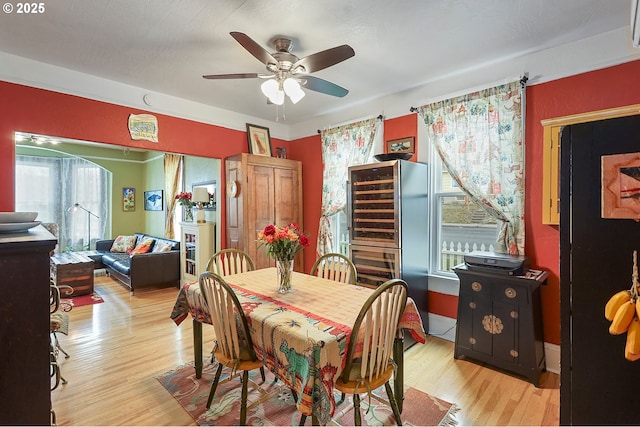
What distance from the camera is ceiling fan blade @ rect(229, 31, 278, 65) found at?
1.76 metres

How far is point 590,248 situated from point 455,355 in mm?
2295

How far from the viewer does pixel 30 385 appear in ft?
3.00

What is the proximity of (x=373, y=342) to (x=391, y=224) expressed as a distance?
1.71m

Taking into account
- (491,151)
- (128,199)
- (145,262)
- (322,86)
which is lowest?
(145,262)

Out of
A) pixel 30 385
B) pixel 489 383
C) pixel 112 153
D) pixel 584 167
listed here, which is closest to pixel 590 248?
pixel 584 167

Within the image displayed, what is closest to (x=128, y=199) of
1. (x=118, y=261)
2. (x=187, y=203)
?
(x=118, y=261)

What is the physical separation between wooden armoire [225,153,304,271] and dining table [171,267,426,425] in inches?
63.4

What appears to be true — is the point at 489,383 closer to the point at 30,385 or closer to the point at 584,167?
the point at 584,167

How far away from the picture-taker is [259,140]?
4.50m

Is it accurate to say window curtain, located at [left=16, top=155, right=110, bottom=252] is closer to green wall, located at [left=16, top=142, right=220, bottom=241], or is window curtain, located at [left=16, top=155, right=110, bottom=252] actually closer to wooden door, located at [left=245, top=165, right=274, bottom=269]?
green wall, located at [left=16, top=142, right=220, bottom=241]

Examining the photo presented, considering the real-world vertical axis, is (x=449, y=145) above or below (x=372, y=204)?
above

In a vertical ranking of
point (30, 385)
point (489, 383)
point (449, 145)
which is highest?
point (449, 145)

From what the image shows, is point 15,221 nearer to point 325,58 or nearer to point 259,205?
point 325,58

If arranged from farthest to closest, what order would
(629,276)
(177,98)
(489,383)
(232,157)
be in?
1. (232,157)
2. (177,98)
3. (489,383)
4. (629,276)
